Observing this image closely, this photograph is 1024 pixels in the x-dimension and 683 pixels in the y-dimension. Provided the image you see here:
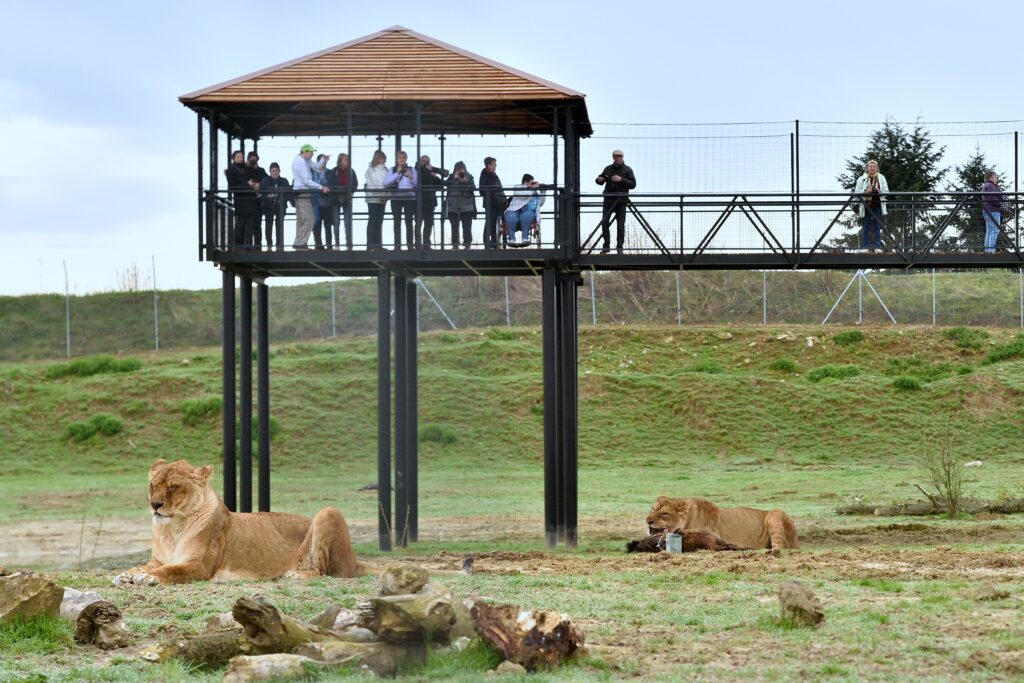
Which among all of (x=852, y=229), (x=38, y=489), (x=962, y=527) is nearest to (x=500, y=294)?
(x=38, y=489)

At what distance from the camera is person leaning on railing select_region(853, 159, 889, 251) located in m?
21.2

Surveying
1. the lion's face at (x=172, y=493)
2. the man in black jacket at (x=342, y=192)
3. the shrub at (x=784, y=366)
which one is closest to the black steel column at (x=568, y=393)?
the man in black jacket at (x=342, y=192)

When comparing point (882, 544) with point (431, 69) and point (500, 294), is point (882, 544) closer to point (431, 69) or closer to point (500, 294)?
point (431, 69)

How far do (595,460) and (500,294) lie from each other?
62.8ft

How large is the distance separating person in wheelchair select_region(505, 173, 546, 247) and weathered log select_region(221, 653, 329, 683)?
11985 mm

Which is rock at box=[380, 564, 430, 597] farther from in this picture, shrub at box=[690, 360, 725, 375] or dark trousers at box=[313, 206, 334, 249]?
shrub at box=[690, 360, 725, 375]

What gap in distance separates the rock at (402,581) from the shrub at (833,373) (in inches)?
1385

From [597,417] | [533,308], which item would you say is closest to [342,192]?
[597,417]

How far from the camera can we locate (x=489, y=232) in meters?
20.5

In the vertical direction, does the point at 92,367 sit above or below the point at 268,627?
above

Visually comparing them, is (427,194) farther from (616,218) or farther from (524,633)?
(524,633)

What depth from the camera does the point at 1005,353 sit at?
44094 millimetres

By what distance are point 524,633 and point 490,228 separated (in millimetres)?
11678

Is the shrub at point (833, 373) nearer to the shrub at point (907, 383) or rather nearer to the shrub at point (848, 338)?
the shrub at point (907, 383)
